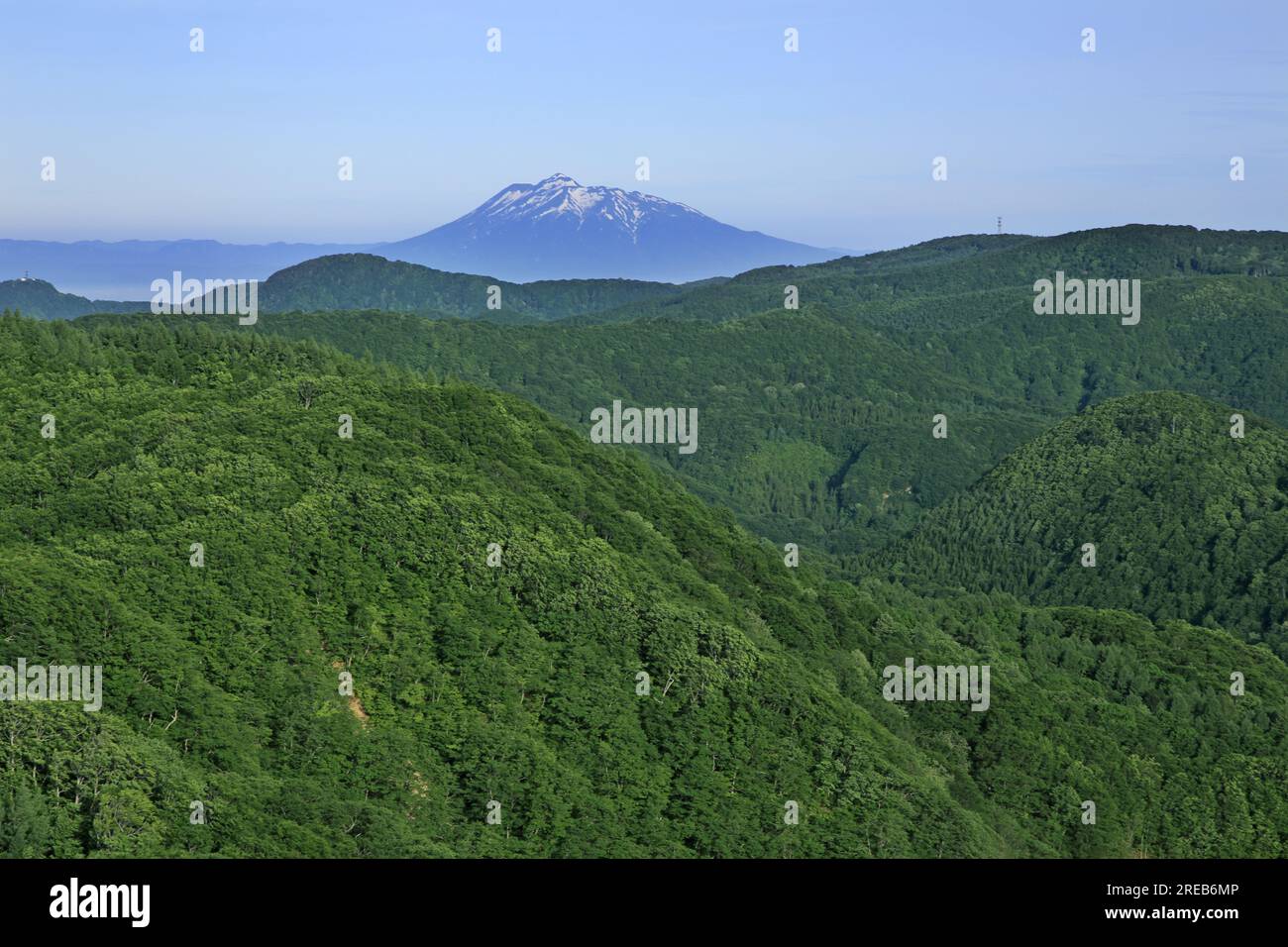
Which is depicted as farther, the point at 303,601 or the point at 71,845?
the point at 303,601

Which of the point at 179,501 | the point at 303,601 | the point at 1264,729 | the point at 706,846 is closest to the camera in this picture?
the point at 706,846

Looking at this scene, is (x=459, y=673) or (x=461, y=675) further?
(x=459, y=673)

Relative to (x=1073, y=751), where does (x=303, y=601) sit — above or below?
above
